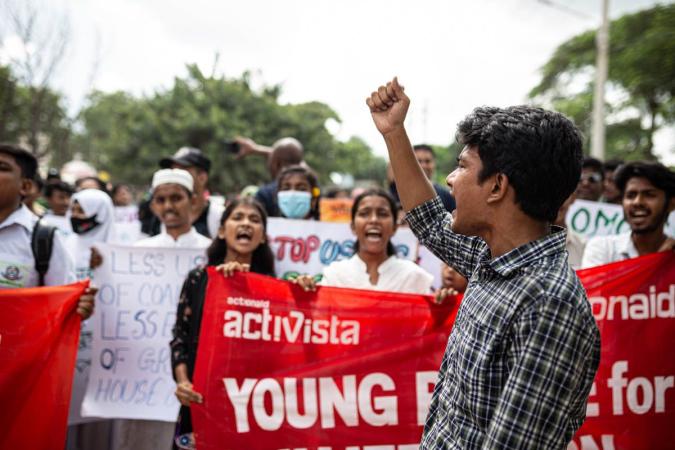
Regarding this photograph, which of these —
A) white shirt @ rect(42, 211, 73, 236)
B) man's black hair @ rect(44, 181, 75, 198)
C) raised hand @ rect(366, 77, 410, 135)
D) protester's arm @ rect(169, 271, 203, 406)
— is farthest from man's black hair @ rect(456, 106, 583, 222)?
man's black hair @ rect(44, 181, 75, 198)

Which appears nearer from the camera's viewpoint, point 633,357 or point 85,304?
point 633,357

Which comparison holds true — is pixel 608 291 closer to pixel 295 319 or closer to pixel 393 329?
pixel 393 329

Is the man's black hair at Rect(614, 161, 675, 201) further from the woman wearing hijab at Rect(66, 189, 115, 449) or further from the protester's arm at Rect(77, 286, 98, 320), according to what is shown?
the woman wearing hijab at Rect(66, 189, 115, 449)

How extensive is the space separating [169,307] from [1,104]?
31.6 ft

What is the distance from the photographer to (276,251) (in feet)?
14.8

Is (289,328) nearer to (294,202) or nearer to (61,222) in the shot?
(294,202)

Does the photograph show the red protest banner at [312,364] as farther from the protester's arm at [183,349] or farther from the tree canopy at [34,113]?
the tree canopy at [34,113]

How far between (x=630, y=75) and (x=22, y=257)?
17.1 m

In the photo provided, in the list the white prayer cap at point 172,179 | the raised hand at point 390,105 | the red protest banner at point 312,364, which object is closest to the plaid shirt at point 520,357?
the raised hand at point 390,105

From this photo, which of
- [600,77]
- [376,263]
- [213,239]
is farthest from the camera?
[600,77]

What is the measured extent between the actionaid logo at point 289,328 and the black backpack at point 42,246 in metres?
1.11

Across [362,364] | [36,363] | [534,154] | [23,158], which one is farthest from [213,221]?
[534,154]

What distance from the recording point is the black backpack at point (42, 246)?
301cm

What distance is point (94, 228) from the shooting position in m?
4.38
